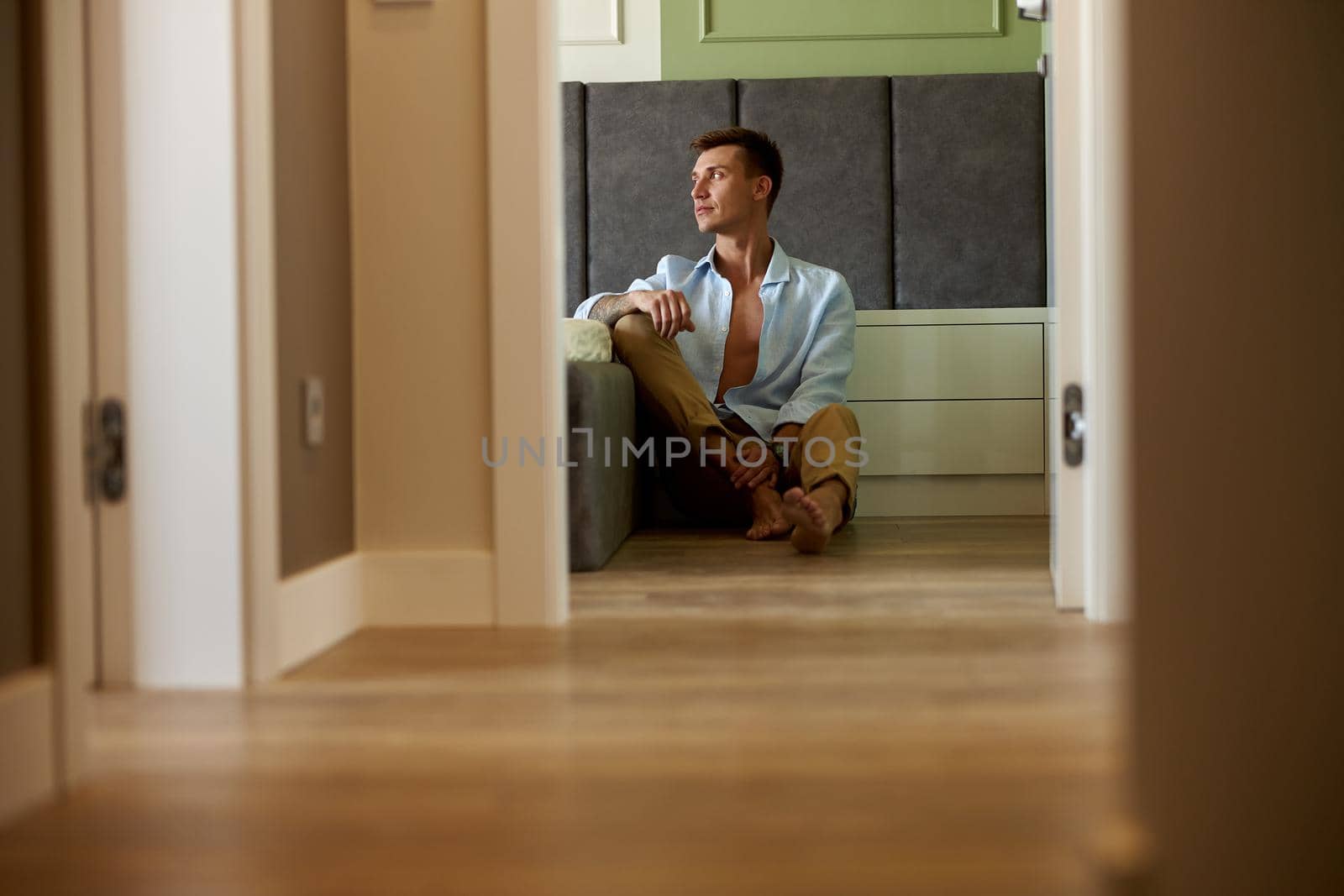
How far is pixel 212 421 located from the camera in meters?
1.45

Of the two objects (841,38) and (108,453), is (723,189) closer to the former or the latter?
(841,38)

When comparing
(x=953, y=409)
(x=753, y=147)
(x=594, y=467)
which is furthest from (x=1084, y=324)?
(x=753, y=147)

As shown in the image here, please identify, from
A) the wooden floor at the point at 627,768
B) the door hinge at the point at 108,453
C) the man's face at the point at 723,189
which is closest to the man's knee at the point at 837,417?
the man's face at the point at 723,189

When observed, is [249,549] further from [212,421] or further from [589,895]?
[589,895]

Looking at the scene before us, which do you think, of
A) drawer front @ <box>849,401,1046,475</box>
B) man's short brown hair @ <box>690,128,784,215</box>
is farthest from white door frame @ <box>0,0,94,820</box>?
drawer front @ <box>849,401,1046,475</box>

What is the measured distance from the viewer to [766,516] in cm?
298

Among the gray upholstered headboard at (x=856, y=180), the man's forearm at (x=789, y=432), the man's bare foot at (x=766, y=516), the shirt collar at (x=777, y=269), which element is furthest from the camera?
the gray upholstered headboard at (x=856, y=180)

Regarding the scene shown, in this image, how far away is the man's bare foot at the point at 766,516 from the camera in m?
2.95

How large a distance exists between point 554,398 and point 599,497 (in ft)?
2.40

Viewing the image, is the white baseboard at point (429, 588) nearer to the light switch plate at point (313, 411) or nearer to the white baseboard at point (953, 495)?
the light switch plate at point (313, 411)

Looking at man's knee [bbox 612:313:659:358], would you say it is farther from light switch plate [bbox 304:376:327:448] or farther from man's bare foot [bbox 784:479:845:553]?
light switch plate [bbox 304:376:327:448]

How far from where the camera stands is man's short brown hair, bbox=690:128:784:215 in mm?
3592

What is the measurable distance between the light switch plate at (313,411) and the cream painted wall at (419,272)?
162 mm

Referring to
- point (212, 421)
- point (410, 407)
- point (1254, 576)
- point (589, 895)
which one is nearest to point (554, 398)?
point (410, 407)
